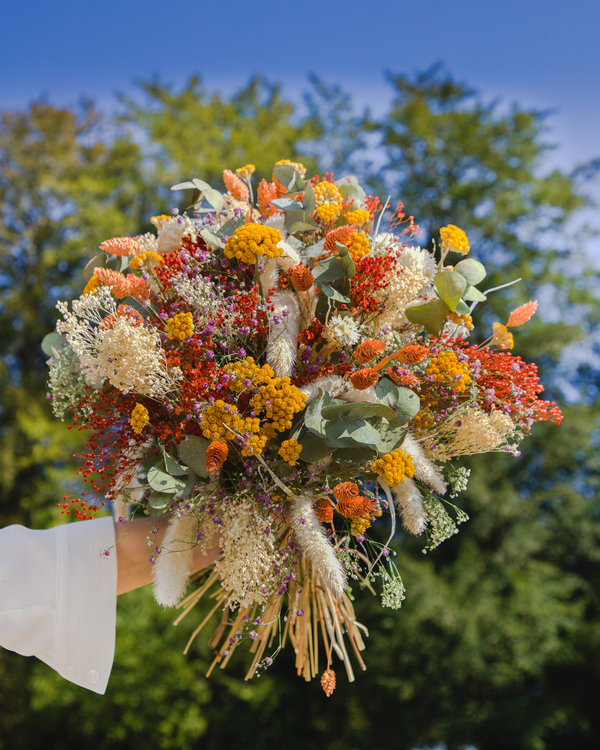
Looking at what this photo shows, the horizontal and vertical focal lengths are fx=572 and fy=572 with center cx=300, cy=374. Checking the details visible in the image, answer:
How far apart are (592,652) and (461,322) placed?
623cm

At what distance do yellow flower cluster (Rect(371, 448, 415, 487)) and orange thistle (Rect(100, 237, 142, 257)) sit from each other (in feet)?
2.42

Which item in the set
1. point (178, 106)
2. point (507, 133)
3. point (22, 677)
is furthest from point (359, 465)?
point (178, 106)

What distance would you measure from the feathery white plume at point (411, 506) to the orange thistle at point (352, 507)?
0.14 metres

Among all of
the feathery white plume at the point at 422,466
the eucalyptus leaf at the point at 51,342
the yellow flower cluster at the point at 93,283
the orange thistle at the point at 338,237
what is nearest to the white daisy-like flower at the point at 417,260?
the orange thistle at the point at 338,237

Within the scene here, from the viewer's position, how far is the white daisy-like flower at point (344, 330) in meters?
1.12

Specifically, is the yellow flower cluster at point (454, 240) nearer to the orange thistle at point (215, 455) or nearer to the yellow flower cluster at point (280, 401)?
the yellow flower cluster at point (280, 401)

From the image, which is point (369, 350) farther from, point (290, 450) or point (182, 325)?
point (182, 325)

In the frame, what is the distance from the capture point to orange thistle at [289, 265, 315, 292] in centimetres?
113

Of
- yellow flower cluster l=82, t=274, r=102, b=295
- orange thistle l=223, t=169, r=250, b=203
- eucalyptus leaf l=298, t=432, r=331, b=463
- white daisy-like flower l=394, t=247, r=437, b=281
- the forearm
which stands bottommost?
the forearm

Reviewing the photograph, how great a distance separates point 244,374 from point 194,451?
183mm

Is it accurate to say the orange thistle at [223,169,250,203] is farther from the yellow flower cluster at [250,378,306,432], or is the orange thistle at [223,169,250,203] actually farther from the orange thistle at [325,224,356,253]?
the yellow flower cluster at [250,378,306,432]

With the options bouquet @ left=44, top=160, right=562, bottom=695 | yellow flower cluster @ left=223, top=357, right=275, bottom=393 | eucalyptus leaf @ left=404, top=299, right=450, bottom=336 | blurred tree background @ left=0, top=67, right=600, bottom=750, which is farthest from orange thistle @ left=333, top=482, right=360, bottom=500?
blurred tree background @ left=0, top=67, right=600, bottom=750

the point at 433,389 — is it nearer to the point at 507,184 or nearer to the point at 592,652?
the point at 592,652

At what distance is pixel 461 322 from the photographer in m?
1.24
